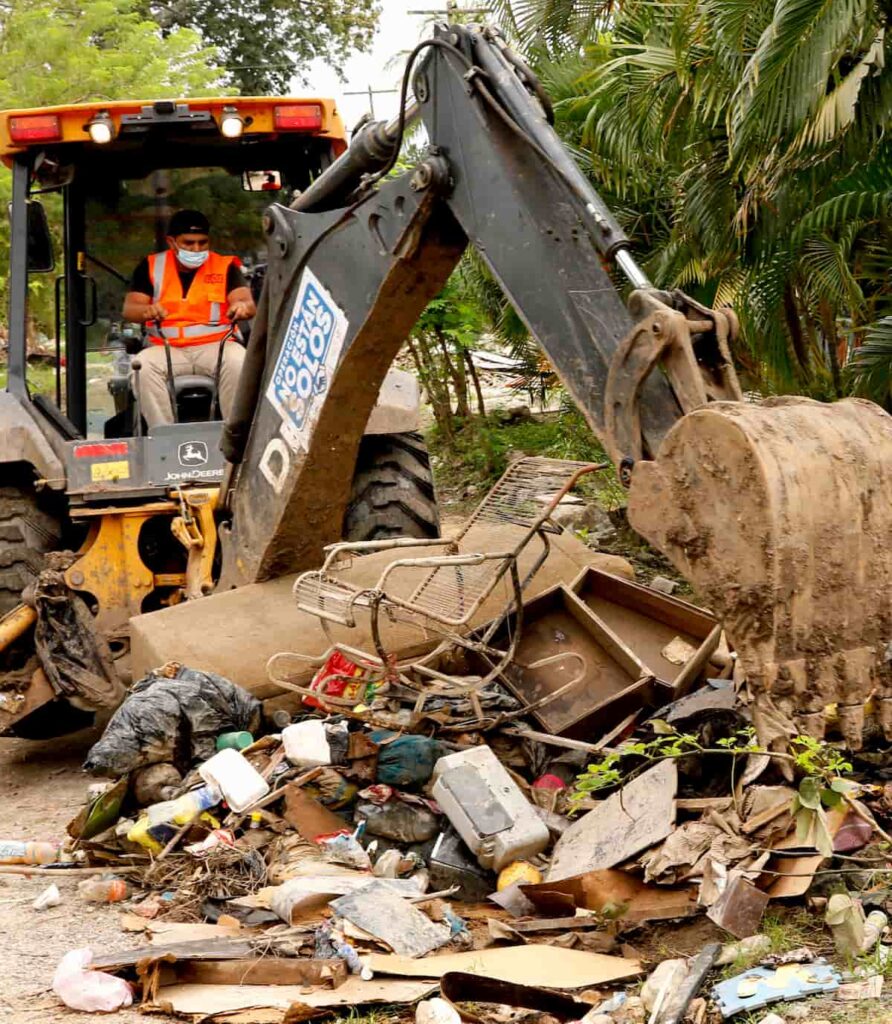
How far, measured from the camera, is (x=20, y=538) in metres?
6.13

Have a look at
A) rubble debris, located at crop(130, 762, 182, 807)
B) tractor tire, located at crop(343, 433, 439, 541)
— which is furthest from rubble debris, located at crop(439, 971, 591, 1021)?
tractor tire, located at crop(343, 433, 439, 541)

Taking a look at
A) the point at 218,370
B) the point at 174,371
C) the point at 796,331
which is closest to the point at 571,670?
the point at 218,370

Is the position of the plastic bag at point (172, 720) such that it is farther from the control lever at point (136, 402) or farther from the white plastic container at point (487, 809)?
the control lever at point (136, 402)

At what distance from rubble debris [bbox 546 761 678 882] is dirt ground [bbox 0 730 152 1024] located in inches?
49.1

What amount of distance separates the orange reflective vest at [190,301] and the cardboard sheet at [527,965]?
3.45m

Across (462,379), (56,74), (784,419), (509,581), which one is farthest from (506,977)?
(56,74)

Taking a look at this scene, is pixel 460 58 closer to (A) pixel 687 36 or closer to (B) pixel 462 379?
(A) pixel 687 36

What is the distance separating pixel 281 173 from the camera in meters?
6.86

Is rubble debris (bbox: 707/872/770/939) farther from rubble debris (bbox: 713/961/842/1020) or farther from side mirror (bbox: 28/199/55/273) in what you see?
side mirror (bbox: 28/199/55/273)

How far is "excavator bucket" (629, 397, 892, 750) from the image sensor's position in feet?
9.82

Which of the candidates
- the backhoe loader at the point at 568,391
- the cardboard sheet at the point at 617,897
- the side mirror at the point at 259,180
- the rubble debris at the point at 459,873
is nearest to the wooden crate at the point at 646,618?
the backhoe loader at the point at 568,391

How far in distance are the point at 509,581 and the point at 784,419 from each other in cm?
259

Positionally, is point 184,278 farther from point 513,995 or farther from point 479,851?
point 513,995

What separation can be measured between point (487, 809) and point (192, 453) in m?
2.43
